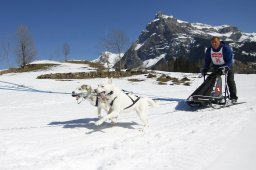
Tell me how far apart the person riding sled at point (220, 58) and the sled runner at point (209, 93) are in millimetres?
243

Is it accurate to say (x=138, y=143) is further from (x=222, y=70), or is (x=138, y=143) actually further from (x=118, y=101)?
(x=222, y=70)

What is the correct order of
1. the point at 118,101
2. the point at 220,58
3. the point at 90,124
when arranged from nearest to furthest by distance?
the point at 118,101 → the point at 90,124 → the point at 220,58

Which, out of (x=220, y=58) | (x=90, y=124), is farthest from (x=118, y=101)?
(x=220, y=58)

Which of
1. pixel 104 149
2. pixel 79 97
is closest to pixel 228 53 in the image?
pixel 79 97

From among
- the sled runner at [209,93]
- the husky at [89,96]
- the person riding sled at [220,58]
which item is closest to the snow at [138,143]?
the sled runner at [209,93]

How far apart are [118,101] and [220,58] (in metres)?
4.37

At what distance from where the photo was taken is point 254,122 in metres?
7.39

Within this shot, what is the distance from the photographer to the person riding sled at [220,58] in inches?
399

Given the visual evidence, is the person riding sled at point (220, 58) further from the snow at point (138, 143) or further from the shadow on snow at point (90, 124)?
the shadow on snow at point (90, 124)

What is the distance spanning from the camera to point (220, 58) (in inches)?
404

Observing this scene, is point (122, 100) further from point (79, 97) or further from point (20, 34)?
point (20, 34)

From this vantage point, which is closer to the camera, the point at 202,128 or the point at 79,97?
the point at 202,128

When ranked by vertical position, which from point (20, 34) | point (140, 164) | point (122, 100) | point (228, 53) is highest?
point (20, 34)

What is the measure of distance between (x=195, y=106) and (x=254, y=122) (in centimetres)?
290
